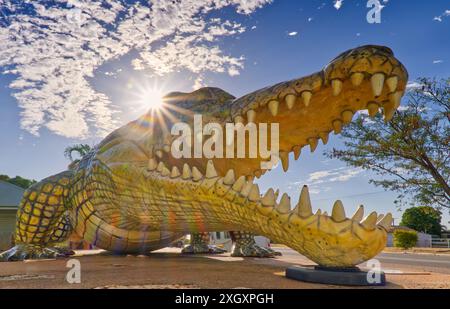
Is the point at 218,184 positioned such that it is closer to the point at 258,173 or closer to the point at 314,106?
the point at 314,106

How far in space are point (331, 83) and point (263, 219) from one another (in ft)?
4.34

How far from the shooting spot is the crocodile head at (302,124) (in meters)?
2.99

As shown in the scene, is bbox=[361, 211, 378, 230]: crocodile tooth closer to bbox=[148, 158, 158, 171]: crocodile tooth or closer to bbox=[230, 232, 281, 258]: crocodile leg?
bbox=[148, 158, 158, 171]: crocodile tooth

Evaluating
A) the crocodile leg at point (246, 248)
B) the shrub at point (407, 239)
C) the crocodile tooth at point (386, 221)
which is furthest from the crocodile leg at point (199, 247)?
the shrub at point (407, 239)

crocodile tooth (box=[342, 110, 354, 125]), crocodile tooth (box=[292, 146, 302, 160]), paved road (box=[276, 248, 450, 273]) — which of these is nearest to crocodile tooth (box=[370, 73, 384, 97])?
crocodile tooth (box=[342, 110, 354, 125])

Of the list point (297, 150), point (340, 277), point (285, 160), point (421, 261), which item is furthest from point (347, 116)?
point (421, 261)

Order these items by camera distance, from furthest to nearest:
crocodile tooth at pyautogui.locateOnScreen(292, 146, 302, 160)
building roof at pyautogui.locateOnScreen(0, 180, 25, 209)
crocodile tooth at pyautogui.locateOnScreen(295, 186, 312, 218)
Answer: building roof at pyautogui.locateOnScreen(0, 180, 25, 209) < crocodile tooth at pyautogui.locateOnScreen(292, 146, 302, 160) < crocodile tooth at pyautogui.locateOnScreen(295, 186, 312, 218)

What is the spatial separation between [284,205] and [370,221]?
68 centimetres

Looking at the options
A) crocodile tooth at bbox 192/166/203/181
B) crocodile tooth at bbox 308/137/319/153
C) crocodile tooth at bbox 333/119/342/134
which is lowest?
crocodile tooth at bbox 192/166/203/181

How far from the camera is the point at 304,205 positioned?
310 centimetres

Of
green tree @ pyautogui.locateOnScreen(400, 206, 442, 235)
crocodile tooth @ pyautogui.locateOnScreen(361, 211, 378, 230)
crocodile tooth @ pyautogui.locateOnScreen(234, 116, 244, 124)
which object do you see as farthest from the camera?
green tree @ pyautogui.locateOnScreen(400, 206, 442, 235)

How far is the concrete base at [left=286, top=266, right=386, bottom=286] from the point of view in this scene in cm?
313
